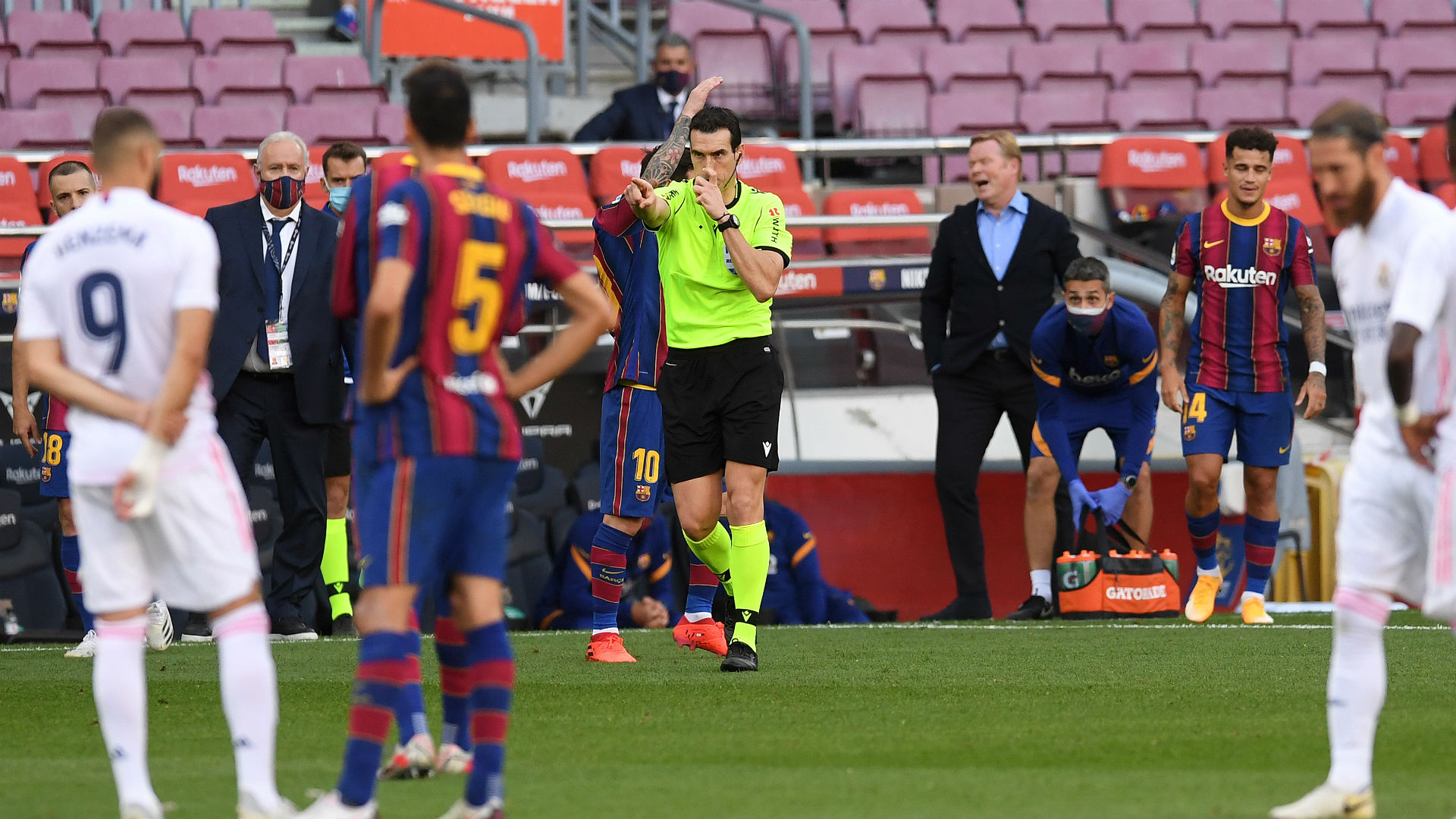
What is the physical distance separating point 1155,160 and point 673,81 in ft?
11.8

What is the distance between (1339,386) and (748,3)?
5899 millimetres

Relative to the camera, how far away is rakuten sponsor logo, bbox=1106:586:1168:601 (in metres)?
9.76

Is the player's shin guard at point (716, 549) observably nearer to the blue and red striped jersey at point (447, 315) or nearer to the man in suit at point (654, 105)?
the blue and red striped jersey at point (447, 315)

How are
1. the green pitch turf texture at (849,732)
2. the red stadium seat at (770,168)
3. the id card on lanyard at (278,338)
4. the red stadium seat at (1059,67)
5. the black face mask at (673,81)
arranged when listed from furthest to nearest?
1. the red stadium seat at (1059,67)
2. the black face mask at (673,81)
3. the red stadium seat at (770,168)
4. the id card on lanyard at (278,338)
5. the green pitch turf texture at (849,732)

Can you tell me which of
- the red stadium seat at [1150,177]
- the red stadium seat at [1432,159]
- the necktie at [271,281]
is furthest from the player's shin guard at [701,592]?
the red stadium seat at [1432,159]

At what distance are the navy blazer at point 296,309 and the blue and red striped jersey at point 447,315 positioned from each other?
15.2 ft

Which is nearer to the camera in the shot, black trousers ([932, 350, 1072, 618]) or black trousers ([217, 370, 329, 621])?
black trousers ([217, 370, 329, 621])

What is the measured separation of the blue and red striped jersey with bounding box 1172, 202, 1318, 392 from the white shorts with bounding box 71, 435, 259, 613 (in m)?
6.12

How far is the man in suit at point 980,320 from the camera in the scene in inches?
400

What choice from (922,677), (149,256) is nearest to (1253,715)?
(922,677)

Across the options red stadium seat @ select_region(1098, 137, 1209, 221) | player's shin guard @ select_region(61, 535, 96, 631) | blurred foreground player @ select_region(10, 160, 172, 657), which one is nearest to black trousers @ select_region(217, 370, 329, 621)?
blurred foreground player @ select_region(10, 160, 172, 657)

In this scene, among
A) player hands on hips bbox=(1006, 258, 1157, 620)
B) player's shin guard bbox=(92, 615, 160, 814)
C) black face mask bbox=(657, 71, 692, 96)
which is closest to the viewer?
player's shin guard bbox=(92, 615, 160, 814)

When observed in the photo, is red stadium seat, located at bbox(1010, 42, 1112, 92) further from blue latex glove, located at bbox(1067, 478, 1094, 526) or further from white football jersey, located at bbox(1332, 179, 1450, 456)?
white football jersey, located at bbox(1332, 179, 1450, 456)

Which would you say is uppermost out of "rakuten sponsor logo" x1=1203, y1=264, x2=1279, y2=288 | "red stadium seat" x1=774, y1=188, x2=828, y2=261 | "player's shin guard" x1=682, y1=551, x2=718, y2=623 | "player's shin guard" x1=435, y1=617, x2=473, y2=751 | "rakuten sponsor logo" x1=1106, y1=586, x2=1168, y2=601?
"red stadium seat" x1=774, y1=188, x2=828, y2=261
